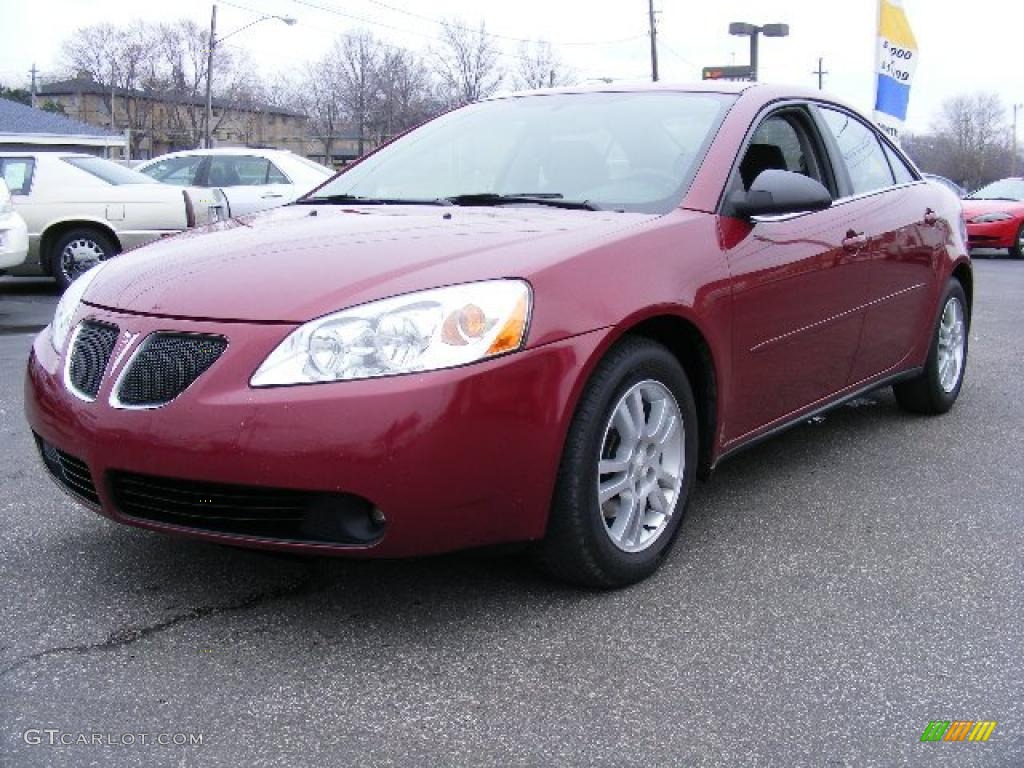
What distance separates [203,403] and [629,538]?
1.25 metres

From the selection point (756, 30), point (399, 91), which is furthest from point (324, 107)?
point (756, 30)

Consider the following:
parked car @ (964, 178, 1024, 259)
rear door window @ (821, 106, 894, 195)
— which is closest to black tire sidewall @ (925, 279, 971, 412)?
rear door window @ (821, 106, 894, 195)

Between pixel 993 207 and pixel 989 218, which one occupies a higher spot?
pixel 993 207

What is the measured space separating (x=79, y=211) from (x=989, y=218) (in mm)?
13565

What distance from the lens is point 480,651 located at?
107 inches

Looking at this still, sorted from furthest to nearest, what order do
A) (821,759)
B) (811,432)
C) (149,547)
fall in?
(811,432) → (149,547) → (821,759)

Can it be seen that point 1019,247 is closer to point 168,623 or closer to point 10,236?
point 10,236

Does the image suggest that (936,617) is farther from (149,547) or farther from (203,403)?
(149,547)

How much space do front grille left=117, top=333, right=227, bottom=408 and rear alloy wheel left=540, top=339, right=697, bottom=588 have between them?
93 centimetres

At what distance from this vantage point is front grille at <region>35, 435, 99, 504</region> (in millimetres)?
2863

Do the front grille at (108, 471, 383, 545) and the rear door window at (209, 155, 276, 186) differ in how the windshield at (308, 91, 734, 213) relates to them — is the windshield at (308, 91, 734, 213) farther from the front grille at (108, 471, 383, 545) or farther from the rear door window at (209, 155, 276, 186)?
the rear door window at (209, 155, 276, 186)

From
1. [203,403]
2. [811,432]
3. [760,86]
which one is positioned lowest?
[811,432]

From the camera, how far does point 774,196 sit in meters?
3.45

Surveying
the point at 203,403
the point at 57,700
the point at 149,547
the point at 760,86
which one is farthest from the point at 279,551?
the point at 760,86
